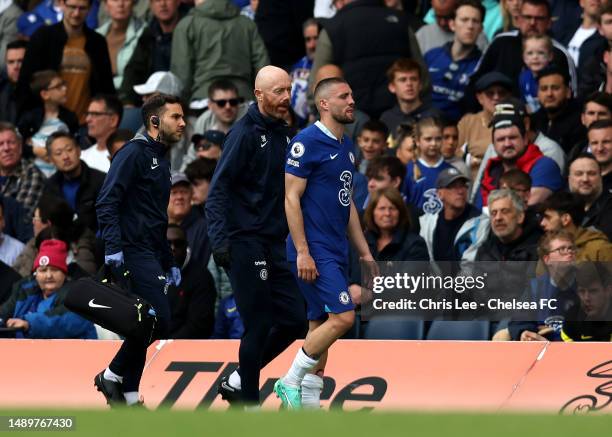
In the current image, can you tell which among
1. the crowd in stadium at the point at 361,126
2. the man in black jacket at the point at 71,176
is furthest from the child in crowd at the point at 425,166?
the man in black jacket at the point at 71,176

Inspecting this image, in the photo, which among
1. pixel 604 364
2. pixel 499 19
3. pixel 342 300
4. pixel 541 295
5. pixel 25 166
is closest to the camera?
pixel 342 300

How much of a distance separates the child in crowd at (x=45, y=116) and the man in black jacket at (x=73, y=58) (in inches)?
10.8

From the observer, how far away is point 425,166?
16.0 m

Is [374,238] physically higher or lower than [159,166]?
lower

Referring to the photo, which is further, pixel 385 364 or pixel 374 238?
pixel 374 238

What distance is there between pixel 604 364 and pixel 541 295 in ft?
3.99

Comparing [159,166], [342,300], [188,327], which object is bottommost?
[188,327]

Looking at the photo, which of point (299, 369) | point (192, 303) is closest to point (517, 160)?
point (192, 303)

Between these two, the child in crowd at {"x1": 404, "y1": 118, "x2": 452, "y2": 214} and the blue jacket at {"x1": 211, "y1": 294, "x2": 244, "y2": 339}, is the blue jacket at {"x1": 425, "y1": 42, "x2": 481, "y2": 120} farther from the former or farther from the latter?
the blue jacket at {"x1": 211, "y1": 294, "x2": 244, "y2": 339}

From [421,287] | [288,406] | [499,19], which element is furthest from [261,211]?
[499,19]

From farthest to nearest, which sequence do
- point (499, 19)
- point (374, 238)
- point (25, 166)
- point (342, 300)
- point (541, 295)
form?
point (499, 19) < point (25, 166) < point (374, 238) < point (541, 295) < point (342, 300)

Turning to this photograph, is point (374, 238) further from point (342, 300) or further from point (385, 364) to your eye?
point (342, 300)

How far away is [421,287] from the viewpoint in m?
14.1

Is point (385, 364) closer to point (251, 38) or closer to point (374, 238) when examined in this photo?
point (374, 238)
